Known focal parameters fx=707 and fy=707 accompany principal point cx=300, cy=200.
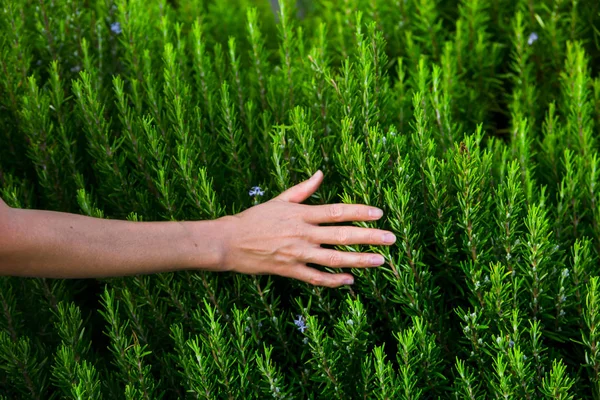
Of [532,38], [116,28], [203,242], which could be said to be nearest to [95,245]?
[203,242]

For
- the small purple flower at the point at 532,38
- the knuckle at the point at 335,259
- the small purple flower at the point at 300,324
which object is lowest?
the small purple flower at the point at 300,324

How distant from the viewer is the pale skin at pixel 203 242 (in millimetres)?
1931

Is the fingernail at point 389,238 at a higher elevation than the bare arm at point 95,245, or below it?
below

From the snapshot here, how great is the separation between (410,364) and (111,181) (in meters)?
1.23

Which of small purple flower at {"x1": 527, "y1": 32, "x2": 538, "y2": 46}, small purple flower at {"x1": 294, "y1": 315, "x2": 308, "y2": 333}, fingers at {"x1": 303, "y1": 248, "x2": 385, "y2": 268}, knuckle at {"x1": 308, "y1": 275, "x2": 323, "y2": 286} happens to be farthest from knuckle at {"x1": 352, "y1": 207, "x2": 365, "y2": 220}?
small purple flower at {"x1": 527, "y1": 32, "x2": 538, "y2": 46}

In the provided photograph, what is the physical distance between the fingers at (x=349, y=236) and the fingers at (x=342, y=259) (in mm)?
33

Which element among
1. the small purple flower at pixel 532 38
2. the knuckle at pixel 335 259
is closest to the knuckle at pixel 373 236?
the knuckle at pixel 335 259

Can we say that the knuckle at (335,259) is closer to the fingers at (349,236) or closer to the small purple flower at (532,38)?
the fingers at (349,236)

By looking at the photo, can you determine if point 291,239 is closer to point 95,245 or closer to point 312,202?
point 312,202

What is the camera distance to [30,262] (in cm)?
193

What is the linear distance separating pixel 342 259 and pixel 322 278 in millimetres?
85

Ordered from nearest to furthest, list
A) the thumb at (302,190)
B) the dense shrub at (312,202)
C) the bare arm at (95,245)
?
the bare arm at (95,245) → the dense shrub at (312,202) → the thumb at (302,190)

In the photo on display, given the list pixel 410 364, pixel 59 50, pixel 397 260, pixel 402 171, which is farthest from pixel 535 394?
pixel 59 50

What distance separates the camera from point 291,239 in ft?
7.11
